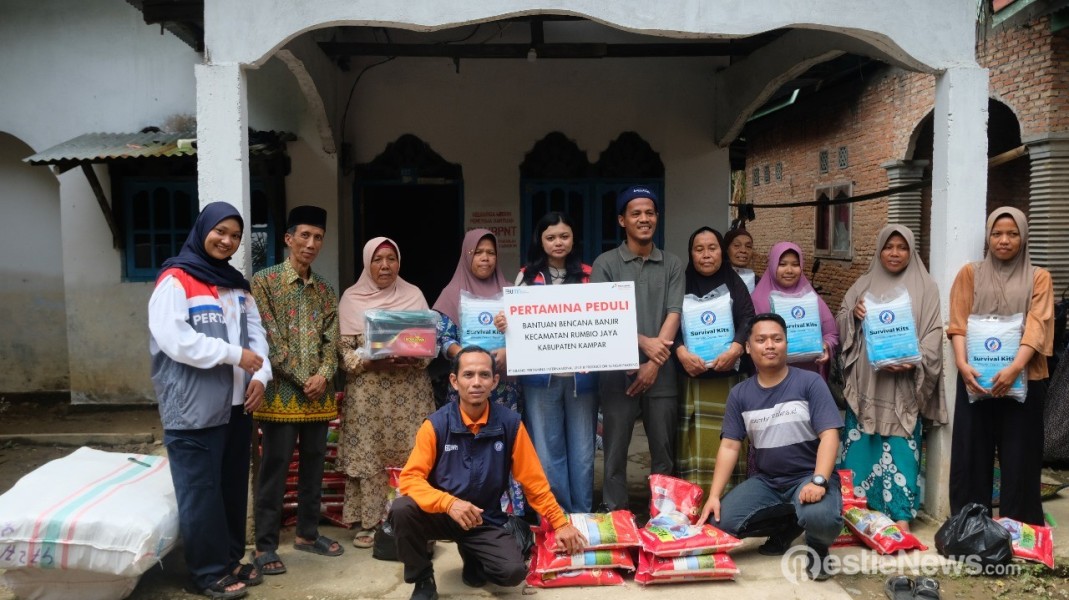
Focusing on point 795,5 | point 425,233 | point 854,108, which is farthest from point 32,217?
point 854,108

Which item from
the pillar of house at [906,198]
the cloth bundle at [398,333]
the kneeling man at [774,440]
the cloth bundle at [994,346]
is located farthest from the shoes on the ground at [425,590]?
the pillar of house at [906,198]

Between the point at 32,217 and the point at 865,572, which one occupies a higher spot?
the point at 32,217

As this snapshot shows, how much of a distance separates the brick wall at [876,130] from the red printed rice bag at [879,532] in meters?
5.28

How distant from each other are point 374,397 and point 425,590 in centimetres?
109

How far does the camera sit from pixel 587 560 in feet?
12.2

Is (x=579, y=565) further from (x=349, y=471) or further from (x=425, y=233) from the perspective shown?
(x=425, y=233)

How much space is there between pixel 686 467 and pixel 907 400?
1.27m

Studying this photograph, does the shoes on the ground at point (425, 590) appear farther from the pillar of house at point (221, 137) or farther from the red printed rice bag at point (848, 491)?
the red printed rice bag at point (848, 491)

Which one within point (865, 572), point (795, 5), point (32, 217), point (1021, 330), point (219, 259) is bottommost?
point (865, 572)

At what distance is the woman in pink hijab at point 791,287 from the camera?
4.54 metres

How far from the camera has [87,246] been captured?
7.49m

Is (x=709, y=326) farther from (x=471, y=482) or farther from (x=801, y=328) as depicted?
(x=471, y=482)

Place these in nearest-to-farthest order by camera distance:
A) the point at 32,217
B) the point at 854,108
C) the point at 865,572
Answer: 1. the point at 865,572
2. the point at 32,217
3. the point at 854,108

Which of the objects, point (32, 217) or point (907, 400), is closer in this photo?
point (907, 400)
